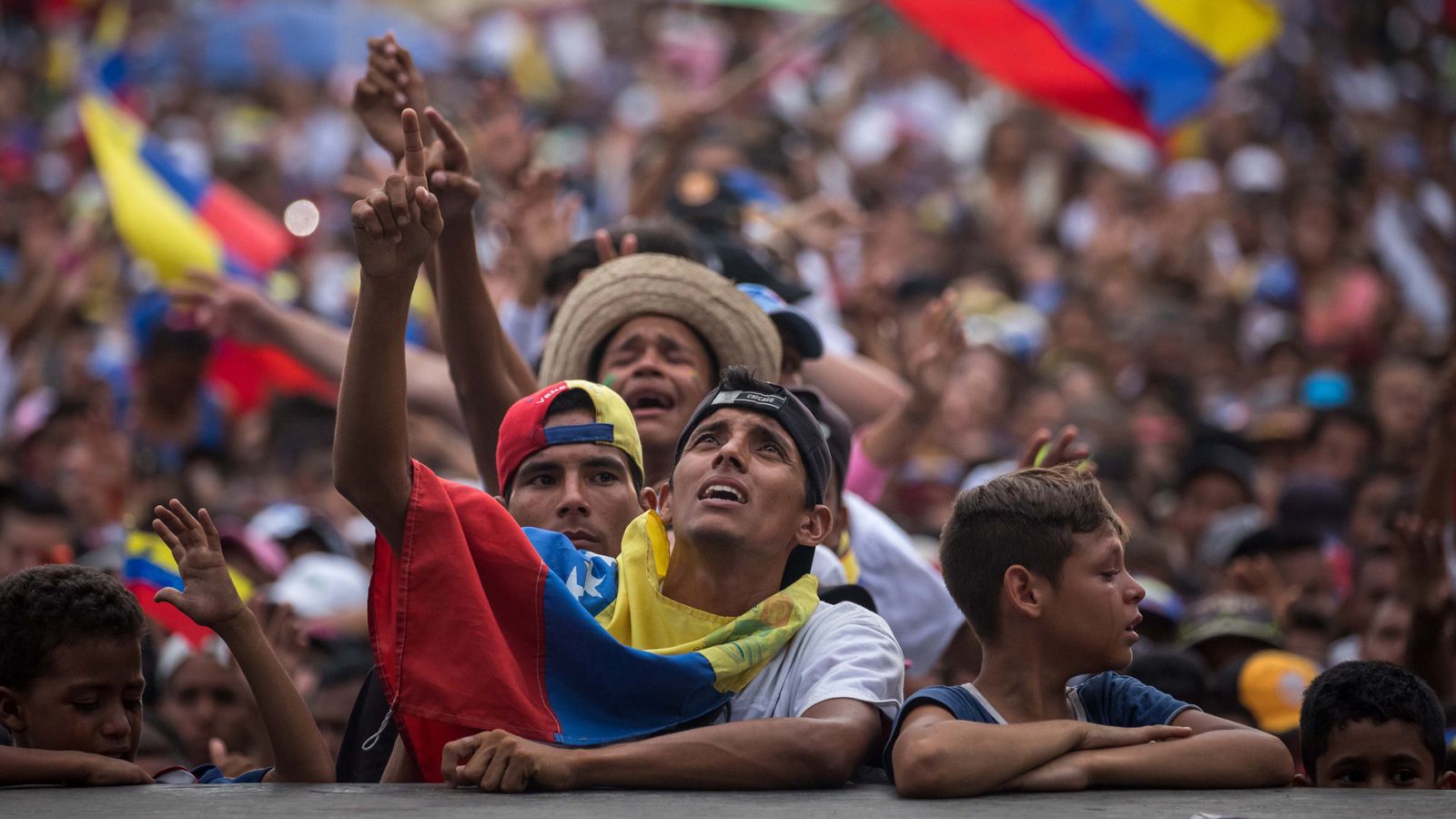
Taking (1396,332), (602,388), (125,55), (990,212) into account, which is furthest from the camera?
(125,55)

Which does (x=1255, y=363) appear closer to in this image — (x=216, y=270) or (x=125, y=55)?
(x=216, y=270)

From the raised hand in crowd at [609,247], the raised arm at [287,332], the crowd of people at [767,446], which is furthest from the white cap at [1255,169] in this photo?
the raised arm at [287,332]

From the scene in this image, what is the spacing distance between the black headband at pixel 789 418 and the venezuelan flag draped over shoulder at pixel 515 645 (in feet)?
1.09

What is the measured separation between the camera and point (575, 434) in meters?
4.27

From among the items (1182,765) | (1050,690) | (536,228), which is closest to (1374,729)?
(1182,765)

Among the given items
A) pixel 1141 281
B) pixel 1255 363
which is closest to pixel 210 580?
pixel 1255 363

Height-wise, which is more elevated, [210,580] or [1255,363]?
[1255,363]

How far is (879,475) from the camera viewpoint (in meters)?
6.16

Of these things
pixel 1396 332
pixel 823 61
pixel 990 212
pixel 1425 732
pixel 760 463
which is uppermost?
pixel 823 61

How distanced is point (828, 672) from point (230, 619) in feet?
4.00

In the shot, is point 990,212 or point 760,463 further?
point 990,212

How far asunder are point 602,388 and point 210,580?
1092 millimetres

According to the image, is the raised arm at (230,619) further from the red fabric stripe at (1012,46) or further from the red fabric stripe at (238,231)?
the red fabric stripe at (238,231)

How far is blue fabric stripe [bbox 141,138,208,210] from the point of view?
9.65m
